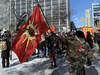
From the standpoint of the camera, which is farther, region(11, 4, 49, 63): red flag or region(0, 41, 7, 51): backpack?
region(0, 41, 7, 51): backpack

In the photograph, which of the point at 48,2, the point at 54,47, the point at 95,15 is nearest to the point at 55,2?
the point at 48,2

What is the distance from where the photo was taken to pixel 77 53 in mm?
3074

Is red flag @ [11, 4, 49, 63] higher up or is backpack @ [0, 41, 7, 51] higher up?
red flag @ [11, 4, 49, 63]

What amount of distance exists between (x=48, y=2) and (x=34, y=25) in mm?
80806

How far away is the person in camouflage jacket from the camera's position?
120 inches

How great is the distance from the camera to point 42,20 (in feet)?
14.4

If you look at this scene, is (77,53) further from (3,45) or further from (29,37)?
(3,45)

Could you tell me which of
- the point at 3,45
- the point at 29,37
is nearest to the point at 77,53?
the point at 29,37

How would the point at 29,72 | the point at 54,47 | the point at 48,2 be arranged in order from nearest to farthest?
1. the point at 29,72
2. the point at 54,47
3. the point at 48,2

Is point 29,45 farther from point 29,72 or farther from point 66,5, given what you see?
point 66,5

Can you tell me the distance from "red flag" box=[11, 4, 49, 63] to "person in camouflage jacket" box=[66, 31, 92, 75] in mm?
1445

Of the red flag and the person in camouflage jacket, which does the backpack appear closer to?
the red flag

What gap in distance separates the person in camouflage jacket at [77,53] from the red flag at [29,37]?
4.74 ft

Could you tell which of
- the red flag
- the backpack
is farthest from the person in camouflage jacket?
the backpack
